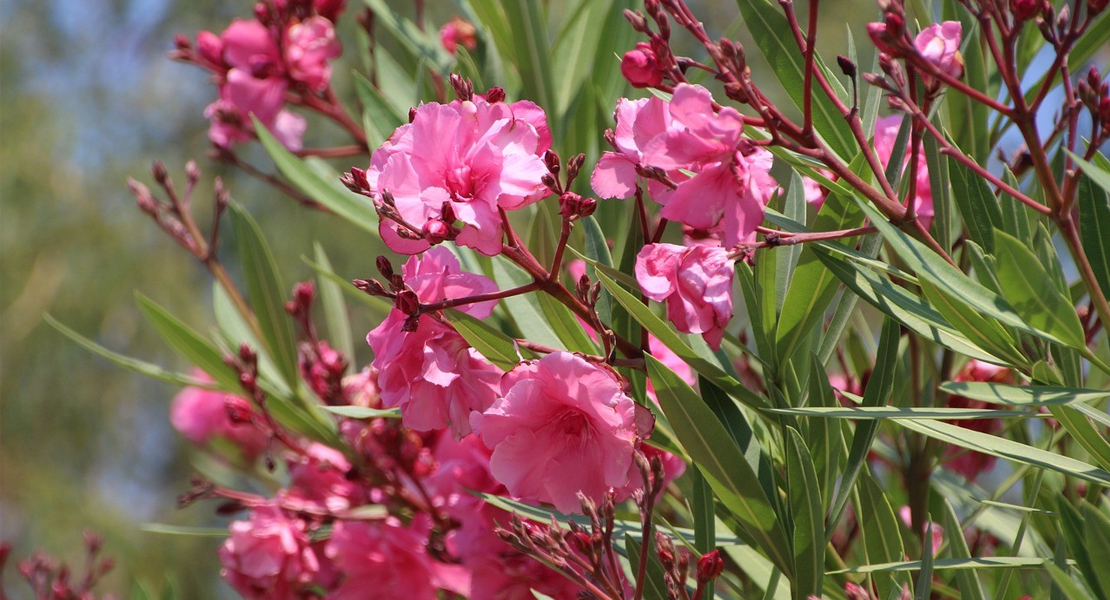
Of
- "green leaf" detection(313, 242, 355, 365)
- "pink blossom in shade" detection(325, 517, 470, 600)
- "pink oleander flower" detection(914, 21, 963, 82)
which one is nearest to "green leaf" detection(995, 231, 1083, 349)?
"pink oleander flower" detection(914, 21, 963, 82)

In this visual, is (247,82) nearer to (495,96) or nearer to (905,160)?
(495,96)

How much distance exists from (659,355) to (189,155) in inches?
160

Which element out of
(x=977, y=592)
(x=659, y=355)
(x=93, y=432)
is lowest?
(x=93, y=432)

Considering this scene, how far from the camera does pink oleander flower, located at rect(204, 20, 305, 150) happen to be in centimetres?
142

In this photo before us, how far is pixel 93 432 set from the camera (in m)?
4.12

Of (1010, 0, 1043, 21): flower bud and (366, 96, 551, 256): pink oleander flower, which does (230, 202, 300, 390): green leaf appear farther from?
(1010, 0, 1043, 21): flower bud

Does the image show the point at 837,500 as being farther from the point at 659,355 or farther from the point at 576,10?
the point at 576,10

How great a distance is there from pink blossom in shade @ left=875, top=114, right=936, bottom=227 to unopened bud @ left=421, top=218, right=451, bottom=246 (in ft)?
1.41

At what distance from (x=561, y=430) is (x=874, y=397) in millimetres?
241

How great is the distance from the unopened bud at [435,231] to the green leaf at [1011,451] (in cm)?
31

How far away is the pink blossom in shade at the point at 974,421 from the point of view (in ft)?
3.65

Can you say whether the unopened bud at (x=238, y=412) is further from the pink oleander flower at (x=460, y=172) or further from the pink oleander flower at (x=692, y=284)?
the pink oleander flower at (x=692, y=284)

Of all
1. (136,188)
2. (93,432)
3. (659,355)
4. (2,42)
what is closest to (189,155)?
(2,42)

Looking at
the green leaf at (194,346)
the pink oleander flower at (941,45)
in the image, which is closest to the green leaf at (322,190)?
the green leaf at (194,346)
